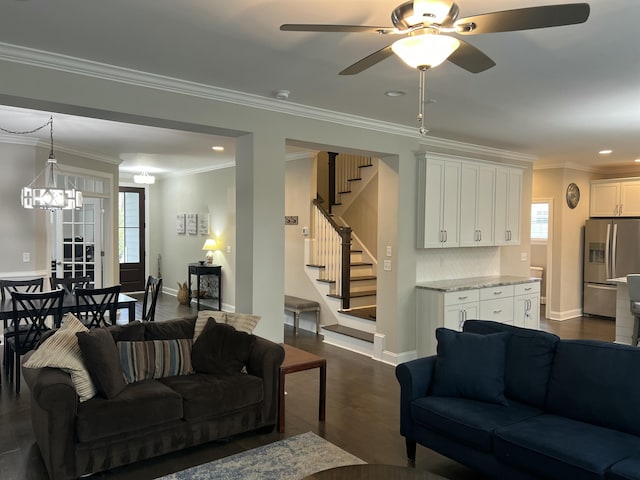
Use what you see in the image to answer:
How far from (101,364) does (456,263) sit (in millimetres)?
4733

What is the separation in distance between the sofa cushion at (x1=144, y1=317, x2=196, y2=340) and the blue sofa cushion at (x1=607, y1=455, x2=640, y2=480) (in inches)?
115

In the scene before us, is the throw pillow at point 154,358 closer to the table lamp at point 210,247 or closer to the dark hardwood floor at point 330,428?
the dark hardwood floor at point 330,428

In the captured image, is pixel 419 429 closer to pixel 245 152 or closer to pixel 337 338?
pixel 245 152

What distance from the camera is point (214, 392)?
3.33 m

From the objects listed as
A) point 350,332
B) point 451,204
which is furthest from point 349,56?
point 350,332

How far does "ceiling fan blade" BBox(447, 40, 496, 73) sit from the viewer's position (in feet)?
7.12

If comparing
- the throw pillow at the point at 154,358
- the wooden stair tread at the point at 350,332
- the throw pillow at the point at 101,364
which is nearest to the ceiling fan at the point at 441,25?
the throw pillow at the point at 101,364

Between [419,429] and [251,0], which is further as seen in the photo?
[419,429]

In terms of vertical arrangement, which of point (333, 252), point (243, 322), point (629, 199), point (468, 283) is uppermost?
point (629, 199)

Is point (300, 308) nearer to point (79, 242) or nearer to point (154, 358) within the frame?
point (154, 358)

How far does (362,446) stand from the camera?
11.2 feet

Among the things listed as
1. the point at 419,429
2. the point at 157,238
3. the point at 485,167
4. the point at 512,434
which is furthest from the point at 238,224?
the point at 157,238

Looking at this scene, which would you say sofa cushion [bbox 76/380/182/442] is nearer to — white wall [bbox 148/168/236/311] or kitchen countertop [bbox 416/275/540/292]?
kitchen countertop [bbox 416/275/540/292]

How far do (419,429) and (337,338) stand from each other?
329 cm
